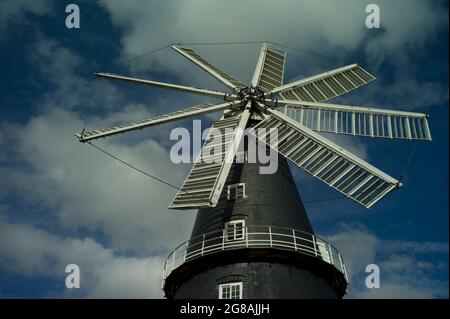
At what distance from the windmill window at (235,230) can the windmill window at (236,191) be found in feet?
4.13

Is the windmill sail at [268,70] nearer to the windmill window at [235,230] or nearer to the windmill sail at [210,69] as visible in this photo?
the windmill sail at [210,69]

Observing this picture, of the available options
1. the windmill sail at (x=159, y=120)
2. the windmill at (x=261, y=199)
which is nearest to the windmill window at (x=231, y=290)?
the windmill at (x=261, y=199)

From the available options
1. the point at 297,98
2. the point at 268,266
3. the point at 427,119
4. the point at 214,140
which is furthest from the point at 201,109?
the point at 427,119

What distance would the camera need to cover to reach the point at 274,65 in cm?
2761

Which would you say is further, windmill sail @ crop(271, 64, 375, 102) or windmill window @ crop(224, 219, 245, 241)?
windmill sail @ crop(271, 64, 375, 102)

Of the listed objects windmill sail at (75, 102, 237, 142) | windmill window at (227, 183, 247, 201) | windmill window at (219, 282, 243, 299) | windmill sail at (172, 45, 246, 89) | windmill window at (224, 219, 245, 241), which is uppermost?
windmill sail at (172, 45, 246, 89)

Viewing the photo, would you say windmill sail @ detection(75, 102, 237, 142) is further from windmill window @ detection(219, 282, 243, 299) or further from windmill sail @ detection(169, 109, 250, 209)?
windmill window @ detection(219, 282, 243, 299)

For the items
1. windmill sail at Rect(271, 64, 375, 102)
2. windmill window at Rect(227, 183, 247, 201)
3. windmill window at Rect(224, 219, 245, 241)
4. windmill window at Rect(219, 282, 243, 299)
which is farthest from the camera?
windmill sail at Rect(271, 64, 375, 102)

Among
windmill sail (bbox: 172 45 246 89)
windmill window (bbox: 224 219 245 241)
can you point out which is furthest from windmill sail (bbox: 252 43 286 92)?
windmill window (bbox: 224 219 245 241)

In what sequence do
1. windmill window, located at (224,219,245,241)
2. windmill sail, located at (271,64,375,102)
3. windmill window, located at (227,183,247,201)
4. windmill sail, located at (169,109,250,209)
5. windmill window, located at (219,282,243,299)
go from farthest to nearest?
windmill sail, located at (271,64,375,102)
windmill window, located at (227,183,247,201)
windmill window, located at (224,219,245,241)
windmill sail, located at (169,109,250,209)
windmill window, located at (219,282,243,299)

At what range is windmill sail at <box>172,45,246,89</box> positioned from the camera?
24.6 metres

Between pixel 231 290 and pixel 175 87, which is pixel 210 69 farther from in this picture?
pixel 231 290

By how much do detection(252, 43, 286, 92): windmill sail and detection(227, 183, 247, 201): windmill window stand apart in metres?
6.53

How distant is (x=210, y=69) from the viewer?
26.2 metres
